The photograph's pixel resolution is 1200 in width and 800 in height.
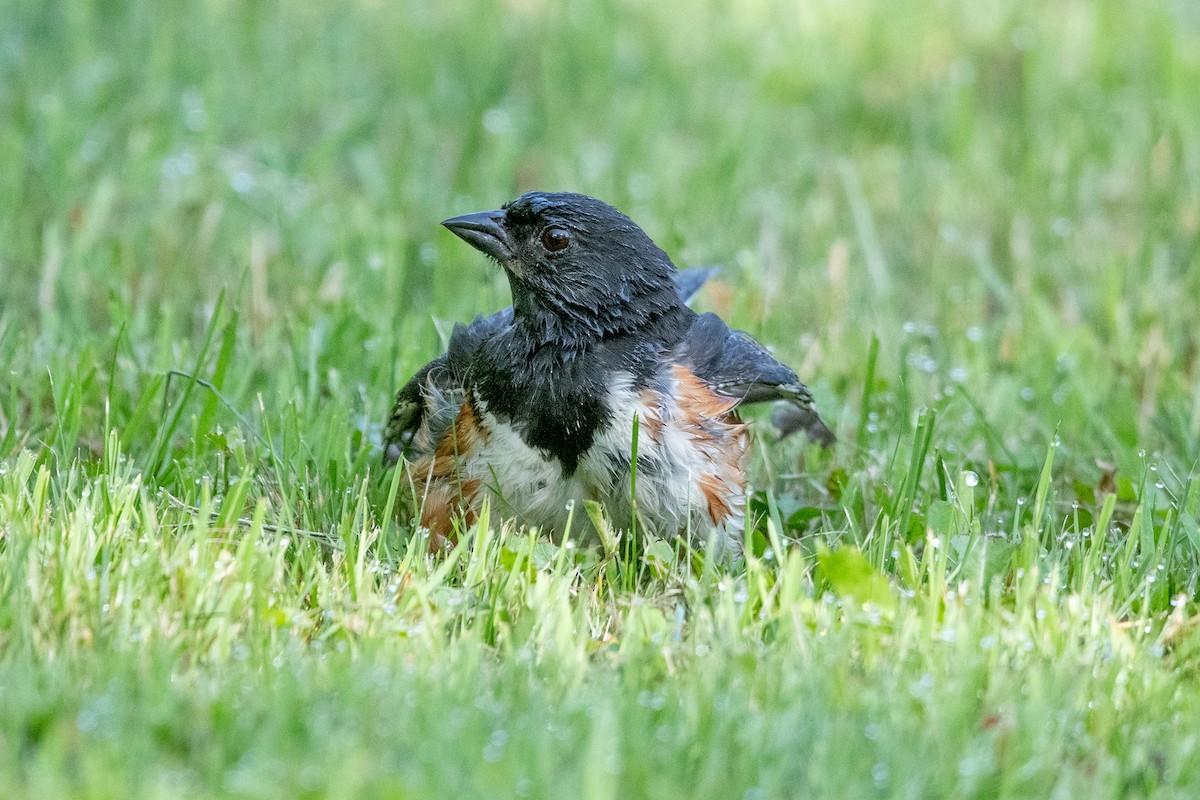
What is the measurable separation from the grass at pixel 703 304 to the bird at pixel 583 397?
0.60 ft

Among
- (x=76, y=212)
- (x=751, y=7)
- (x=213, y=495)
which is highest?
(x=751, y=7)

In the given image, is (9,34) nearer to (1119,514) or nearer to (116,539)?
(116,539)

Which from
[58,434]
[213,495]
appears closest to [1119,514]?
[213,495]

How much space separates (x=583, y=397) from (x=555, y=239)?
564 mm

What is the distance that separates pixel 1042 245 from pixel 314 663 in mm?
5041

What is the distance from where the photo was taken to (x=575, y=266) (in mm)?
4309

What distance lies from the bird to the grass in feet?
0.60

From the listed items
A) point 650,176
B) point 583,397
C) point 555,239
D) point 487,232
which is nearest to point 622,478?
point 583,397

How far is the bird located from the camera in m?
4.01

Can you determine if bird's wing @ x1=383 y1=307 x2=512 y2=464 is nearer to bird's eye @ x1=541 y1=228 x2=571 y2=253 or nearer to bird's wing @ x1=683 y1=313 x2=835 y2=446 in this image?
bird's eye @ x1=541 y1=228 x2=571 y2=253

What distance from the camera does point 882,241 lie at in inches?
281

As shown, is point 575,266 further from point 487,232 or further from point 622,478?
point 622,478

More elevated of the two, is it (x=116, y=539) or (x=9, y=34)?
(x=9, y=34)

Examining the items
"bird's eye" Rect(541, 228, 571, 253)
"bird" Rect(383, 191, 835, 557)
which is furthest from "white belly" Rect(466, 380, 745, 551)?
"bird's eye" Rect(541, 228, 571, 253)
